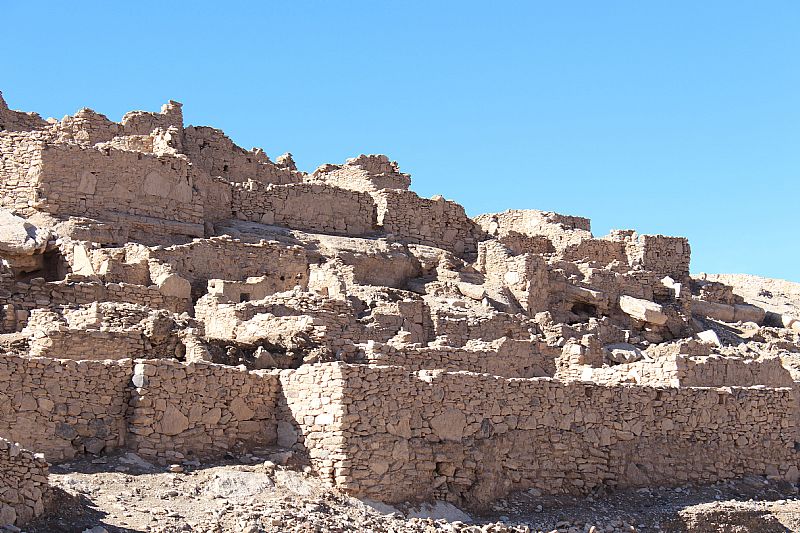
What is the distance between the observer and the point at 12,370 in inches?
509

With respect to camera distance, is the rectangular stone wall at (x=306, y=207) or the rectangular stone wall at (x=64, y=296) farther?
the rectangular stone wall at (x=306, y=207)

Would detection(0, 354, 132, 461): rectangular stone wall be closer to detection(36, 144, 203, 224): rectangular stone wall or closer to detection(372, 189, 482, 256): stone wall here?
detection(36, 144, 203, 224): rectangular stone wall

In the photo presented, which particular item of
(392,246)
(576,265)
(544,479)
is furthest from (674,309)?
(544,479)

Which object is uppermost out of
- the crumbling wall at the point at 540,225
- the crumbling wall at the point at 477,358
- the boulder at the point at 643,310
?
the crumbling wall at the point at 540,225

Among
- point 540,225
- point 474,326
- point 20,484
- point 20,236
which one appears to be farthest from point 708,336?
point 20,484

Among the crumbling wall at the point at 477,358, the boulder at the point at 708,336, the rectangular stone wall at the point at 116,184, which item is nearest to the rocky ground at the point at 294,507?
the crumbling wall at the point at 477,358

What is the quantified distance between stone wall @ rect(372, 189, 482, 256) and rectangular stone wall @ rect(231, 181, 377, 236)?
0.54 meters

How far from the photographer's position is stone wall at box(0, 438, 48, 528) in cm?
1098

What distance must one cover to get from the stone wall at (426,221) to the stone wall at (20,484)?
1566 centimetres

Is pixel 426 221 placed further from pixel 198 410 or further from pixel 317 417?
pixel 198 410

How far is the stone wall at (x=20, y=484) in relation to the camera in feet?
36.0

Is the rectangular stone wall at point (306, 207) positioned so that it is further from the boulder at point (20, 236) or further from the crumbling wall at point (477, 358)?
the crumbling wall at point (477, 358)

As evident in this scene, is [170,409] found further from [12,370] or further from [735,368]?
[735,368]

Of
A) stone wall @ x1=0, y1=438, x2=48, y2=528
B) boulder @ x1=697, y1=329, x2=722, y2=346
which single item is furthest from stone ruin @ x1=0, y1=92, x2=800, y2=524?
boulder @ x1=697, y1=329, x2=722, y2=346
